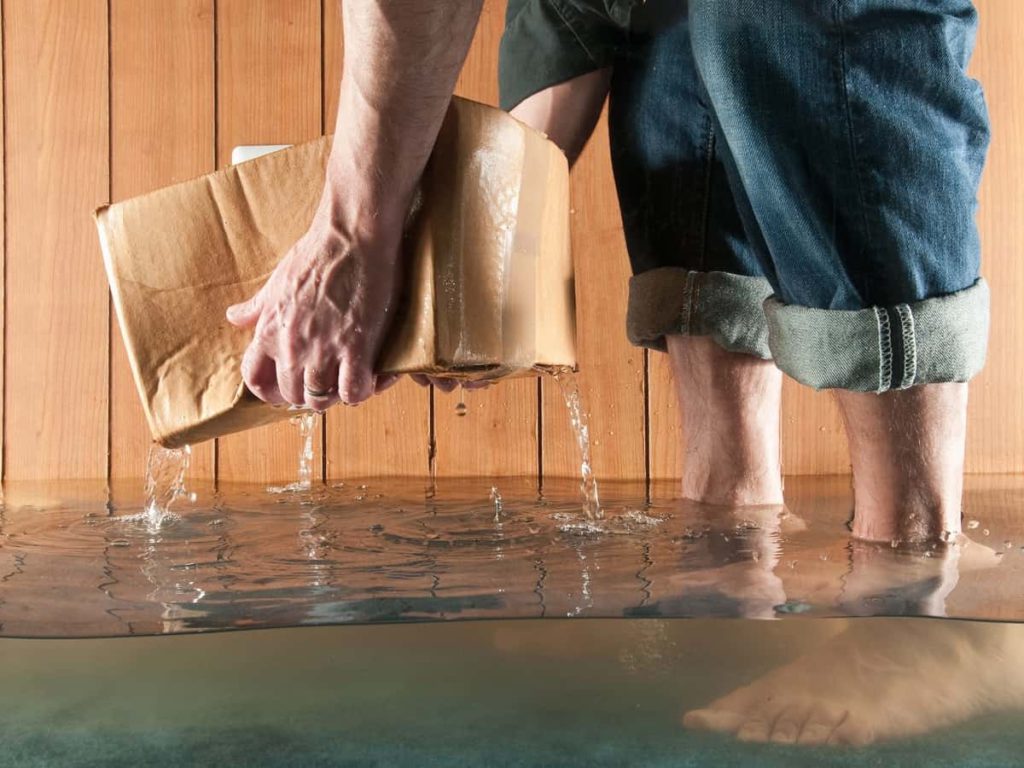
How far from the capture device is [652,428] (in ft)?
5.57

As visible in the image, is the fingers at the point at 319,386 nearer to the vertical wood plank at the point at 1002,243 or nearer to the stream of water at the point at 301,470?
the stream of water at the point at 301,470

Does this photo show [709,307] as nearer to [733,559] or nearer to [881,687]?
[733,559]

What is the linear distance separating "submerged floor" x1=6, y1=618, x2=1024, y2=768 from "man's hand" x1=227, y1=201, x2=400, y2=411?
29cm

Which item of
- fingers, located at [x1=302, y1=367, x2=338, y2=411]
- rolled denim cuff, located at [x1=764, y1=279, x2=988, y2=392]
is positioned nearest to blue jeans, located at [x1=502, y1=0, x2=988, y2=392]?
rolled denim cuff, located at [x1=764, y1=279, x2=988, y2=392]

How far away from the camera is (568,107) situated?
120cm

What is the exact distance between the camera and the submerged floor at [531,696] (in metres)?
0.45

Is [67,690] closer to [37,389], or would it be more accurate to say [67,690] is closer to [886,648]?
[886,648]

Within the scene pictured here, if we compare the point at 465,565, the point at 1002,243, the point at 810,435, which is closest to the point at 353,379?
the point at 465,565

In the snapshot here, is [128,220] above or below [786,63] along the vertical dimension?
below

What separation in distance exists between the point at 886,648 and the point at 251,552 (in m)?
0.52

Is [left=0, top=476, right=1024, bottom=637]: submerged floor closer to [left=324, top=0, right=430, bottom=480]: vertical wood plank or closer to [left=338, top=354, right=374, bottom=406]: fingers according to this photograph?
[left=338, top=354, right=374, bottom=406]: fingers

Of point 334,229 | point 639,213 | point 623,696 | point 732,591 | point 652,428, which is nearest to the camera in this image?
point 623,696

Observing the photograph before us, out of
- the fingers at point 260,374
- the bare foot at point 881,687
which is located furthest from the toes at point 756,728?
the fingers at point 260,374

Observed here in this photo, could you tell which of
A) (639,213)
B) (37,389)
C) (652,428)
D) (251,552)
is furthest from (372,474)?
(251,552)
